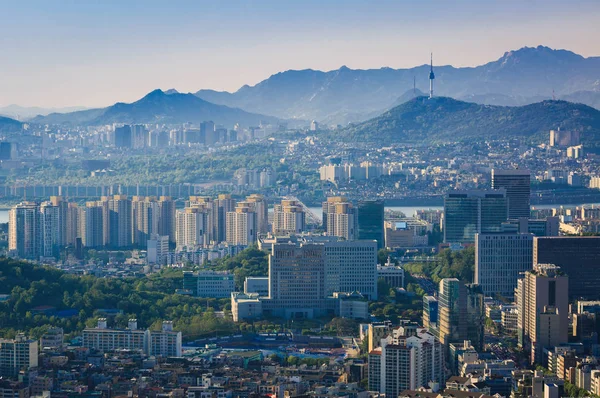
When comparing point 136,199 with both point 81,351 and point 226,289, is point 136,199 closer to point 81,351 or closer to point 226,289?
point 226,289

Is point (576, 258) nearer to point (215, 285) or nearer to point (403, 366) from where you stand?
point (215, 285)

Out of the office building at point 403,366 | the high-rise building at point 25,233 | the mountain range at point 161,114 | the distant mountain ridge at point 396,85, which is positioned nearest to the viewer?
the office building at point 403,366

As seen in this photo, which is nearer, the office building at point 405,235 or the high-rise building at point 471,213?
the high-rise building at point 471,213

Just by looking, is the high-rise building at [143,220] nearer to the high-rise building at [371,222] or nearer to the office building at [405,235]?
the office building at [405,235]

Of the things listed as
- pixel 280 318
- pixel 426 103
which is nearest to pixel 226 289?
Answer: pixel 280 318

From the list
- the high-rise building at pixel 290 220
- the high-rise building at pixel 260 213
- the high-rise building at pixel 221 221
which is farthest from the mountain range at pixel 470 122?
the high-rise building at pixel 290 220

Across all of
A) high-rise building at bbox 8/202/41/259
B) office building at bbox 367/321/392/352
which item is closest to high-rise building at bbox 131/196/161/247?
high-rise building at bbox 8/202/41/259

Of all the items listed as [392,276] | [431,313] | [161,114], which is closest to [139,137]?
[161,114]
